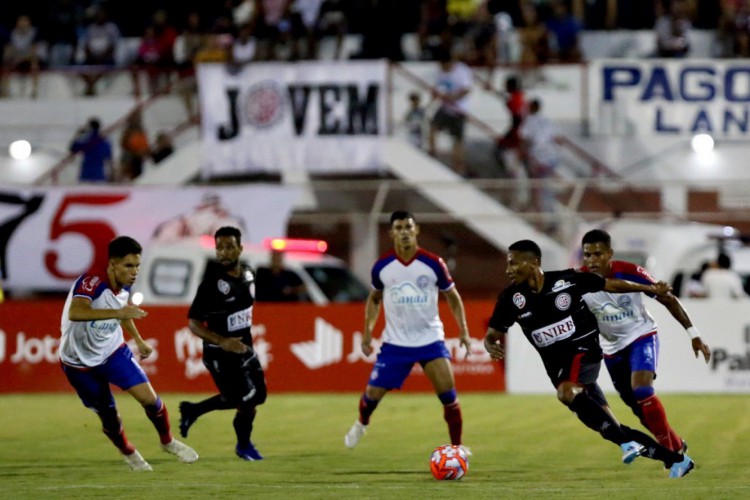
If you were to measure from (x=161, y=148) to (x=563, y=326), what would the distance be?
15743 mm

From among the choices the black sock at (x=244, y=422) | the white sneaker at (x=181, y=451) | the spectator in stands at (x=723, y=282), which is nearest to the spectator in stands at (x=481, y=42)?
the spectator in stands at (x=723, y=282)

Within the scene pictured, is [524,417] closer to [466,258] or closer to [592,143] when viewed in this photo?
[466,258]

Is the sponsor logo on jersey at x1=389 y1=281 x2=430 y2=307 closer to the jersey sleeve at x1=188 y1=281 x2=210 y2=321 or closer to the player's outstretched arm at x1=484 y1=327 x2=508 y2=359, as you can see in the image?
the jersey sleeve at x1=188 y1=281 x2=210 y2=321

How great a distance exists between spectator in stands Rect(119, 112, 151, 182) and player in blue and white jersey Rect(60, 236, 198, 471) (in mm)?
13779

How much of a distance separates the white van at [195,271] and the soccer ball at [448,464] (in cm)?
1044

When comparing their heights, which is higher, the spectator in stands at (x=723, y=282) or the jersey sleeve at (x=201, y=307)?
the jersey sleeve at (x=201, y=307)

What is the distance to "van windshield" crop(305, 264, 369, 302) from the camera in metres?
23.2

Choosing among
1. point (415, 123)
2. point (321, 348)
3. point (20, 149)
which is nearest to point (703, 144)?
point (415, 123)

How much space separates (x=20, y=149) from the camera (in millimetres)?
27516

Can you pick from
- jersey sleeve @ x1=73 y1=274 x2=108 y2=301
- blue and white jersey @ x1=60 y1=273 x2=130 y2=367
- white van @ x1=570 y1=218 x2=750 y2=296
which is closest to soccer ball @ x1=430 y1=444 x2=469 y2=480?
blue and white jersey @ x1=60 y1=273 x2=130 y2=367

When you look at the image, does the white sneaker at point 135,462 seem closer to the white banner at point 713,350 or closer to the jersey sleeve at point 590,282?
the jersey sleeve at point 590,282

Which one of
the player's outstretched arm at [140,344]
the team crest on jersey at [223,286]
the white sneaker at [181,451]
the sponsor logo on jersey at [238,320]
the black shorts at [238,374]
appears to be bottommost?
the white sneaker at [181,451]

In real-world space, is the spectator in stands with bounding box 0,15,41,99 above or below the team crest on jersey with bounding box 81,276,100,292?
above

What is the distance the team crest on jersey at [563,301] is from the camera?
38.5ft
